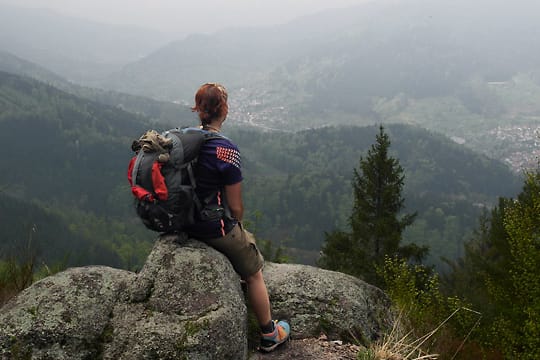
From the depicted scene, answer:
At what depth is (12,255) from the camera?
6.89m

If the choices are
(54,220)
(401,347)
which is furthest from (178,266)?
(54,220)

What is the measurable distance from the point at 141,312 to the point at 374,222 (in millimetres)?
20616

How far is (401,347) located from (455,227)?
148 metres

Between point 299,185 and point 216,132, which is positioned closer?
point 216,132

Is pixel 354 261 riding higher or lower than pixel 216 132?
lower

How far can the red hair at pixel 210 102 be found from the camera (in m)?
4.84

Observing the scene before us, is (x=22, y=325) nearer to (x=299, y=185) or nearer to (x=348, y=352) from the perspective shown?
(x=348, y=352)

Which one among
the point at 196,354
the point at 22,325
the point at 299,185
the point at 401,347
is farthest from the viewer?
the point at 299,185

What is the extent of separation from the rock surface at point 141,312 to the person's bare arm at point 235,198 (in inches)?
27.7

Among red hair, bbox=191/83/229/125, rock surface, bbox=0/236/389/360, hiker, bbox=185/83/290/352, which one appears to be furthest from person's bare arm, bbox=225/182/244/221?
red hair, bbox=191/83/229/125

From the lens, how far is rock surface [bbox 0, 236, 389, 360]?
4820mm

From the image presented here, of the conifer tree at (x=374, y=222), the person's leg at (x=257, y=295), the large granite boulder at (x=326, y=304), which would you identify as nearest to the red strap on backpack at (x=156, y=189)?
the person's leg at (x=257, y=295)

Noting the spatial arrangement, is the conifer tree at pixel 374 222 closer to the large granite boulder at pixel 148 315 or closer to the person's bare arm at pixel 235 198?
the large granite boulder at pixel 148 315

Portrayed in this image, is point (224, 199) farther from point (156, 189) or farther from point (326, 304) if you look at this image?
point (326, 304)
